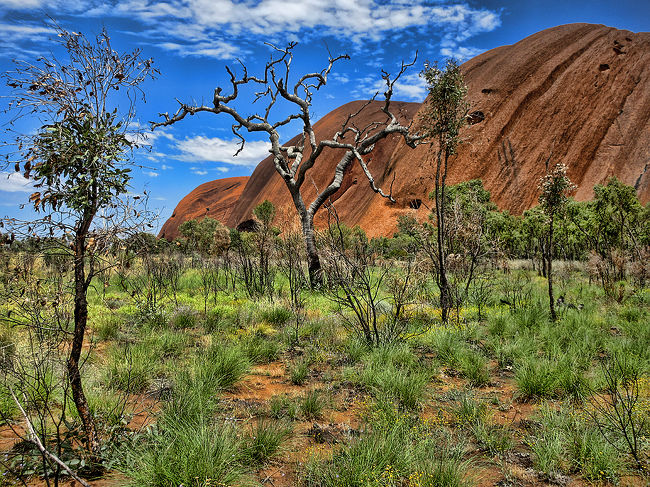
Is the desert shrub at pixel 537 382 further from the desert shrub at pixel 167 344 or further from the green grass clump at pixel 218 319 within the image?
the green grass clump at pixel 218 319

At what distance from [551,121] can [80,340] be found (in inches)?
1935

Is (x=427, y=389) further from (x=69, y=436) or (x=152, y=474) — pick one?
(x=69, y=436)

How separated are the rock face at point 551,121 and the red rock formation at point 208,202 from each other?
52.1 meters

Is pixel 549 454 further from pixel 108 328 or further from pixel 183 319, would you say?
pixel 108 328

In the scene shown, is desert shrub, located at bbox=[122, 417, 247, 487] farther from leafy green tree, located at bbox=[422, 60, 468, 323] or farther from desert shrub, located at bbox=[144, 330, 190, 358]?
leafy green tree, located at bbox=[422, 60, 468, 323]

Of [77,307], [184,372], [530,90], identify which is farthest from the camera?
[530,90]

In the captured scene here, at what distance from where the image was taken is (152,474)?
7.28 ft

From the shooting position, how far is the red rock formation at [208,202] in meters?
87.7

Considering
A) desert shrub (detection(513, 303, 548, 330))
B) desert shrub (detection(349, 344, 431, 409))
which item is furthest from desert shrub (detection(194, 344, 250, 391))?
desert shrub (detection(513, 303, 548, 330))

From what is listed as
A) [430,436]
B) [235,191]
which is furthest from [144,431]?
[235,191]

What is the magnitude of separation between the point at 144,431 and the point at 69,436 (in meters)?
0.51

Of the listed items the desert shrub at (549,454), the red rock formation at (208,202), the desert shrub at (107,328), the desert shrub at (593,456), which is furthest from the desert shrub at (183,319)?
the red rock formation at (208,202)

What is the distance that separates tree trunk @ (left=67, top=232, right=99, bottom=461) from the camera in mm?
2570

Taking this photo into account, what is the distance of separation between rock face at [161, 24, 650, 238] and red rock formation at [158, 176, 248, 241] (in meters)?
52.1
